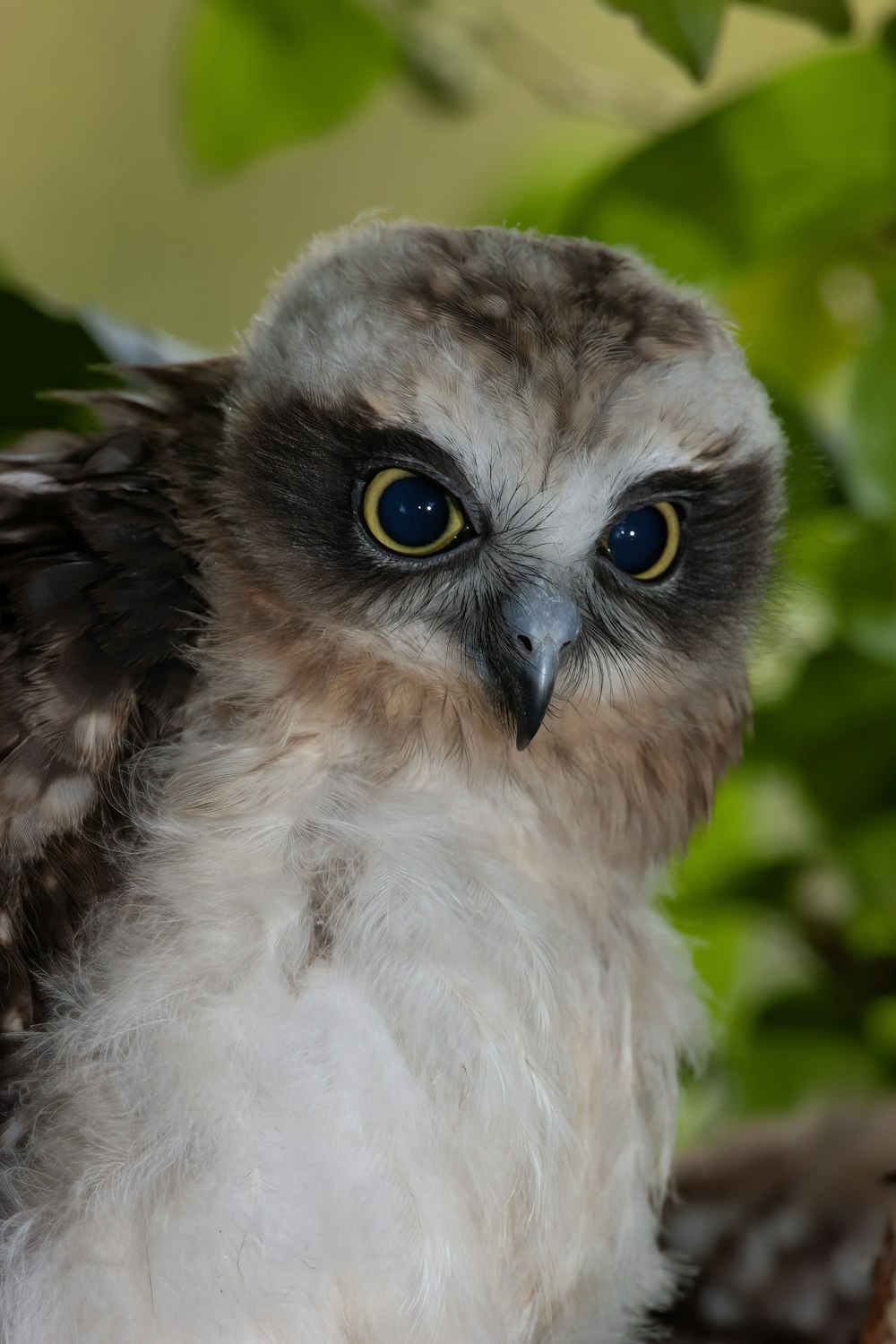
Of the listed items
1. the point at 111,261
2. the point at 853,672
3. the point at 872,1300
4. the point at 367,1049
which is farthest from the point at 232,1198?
the point at 111,261

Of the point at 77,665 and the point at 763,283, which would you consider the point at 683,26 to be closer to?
the point at 77,665

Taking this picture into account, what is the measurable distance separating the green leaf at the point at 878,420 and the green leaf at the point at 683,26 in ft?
1.53

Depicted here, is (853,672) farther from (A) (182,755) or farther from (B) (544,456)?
(A) (182,755)

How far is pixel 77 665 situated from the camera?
961 mm

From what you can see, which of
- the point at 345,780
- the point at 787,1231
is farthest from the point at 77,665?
the point at 787,1231

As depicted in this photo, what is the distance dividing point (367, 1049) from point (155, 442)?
0.51 m

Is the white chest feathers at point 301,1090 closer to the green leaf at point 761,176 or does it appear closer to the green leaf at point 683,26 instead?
the green leaf at point 683,26

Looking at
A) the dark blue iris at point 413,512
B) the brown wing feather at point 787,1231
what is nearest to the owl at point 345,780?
the dark blue iris at point 413,512

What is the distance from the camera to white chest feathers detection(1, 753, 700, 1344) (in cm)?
92

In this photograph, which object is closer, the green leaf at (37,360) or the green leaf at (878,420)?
the green leaf at (37,360)

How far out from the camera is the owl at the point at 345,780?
→ 36.5 inches

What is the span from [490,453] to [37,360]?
40 cm

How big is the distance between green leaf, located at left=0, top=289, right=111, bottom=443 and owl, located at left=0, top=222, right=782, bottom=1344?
47 millimetres

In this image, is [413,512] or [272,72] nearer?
[413,512]
